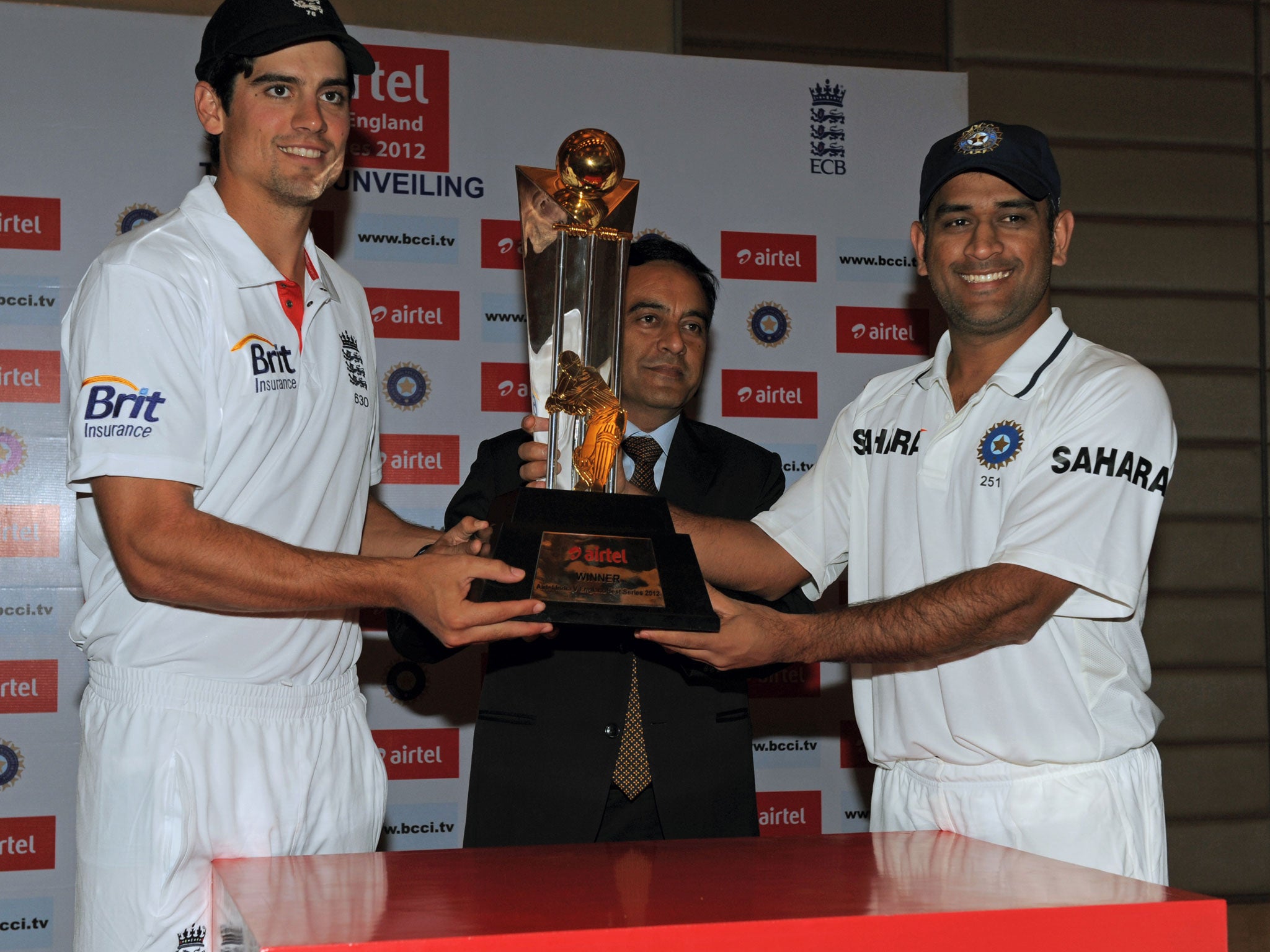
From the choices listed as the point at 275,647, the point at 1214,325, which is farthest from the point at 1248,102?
the point at 275,647

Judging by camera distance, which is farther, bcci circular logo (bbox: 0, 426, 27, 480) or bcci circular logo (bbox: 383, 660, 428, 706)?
bcci circular logo (bbox: 383, 660, 428, 706)

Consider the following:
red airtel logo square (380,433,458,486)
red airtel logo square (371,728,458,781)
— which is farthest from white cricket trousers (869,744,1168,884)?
red airtel logo square (380,433,458,486)

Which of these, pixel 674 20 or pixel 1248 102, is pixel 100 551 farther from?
pixel 1248 102

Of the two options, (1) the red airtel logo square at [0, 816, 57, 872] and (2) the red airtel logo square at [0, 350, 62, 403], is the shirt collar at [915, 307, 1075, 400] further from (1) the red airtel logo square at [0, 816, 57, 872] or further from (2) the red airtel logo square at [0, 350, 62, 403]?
(1) the red airtel logo square at [0, 816, 57, 872]

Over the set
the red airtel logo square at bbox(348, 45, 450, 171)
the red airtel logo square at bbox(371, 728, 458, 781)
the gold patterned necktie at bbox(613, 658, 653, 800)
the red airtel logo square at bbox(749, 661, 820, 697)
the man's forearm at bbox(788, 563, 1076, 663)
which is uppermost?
the red airtel logo square at bbox(348, 45, 450, 171)

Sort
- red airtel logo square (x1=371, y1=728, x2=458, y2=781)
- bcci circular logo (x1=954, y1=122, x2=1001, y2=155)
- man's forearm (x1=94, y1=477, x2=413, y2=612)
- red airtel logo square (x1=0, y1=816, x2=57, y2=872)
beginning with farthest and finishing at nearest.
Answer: red airtel logo square (x1=371, y1=728, x2=458, y2=781) → red airtel logo square (x1=0, y1=816, x2=57, y2=872) → bcci circular logo (x1=954, y1=122, x2=1001, y2=155) → man's forearm (x1=94, y1=477, x2=413, y2=612)

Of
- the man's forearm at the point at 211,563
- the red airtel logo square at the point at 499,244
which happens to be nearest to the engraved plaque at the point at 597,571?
the man's forearm at the point at 211,563

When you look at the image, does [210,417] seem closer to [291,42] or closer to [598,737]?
[291,42]

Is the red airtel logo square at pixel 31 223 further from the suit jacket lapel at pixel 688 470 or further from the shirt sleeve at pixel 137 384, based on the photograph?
the suit jacket lapel at pixel 688 470

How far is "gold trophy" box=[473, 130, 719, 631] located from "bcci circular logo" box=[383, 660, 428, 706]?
1.42 meters

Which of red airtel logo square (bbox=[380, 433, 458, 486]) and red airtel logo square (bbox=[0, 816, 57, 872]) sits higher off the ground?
red airtel logo square (bbox=[380, 433, 458, 486])

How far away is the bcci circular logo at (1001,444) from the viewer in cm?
183

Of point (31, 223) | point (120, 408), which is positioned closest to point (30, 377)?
point (31, 223)

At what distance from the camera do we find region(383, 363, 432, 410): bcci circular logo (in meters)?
3.10
